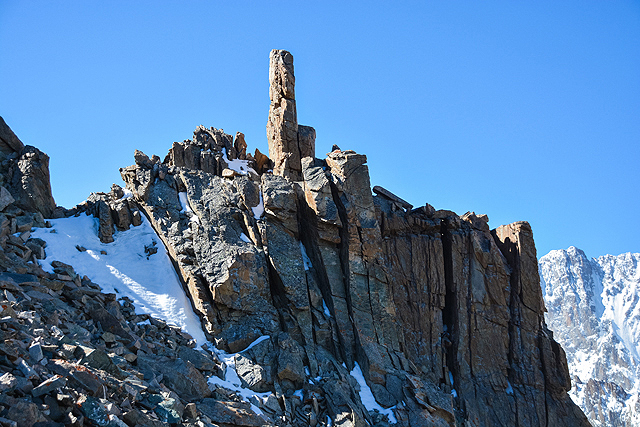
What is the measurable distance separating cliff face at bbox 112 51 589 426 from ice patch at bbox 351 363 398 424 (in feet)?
1.07

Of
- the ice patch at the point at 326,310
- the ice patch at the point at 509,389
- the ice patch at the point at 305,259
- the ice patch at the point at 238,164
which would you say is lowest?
the ice patch at the point at 509,389

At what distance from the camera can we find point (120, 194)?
43.2 metres

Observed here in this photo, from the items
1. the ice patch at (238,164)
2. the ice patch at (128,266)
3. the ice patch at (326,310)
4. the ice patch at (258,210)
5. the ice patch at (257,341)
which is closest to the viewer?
the ice patch at (257,341)

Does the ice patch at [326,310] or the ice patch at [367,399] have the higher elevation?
the ice patch at [326,310]

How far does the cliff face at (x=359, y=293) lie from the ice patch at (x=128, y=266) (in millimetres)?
1030

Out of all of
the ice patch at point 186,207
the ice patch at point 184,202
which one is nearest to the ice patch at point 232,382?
the ice patch at point 186,207

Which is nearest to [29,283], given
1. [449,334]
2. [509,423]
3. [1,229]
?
[1,229]

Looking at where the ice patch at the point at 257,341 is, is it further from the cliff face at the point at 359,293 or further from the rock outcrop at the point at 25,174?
the rock outcrop at the point at 25,174

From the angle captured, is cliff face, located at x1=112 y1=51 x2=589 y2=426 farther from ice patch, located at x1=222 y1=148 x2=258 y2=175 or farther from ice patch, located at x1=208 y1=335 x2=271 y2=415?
ice patch, located at x1=222 y1=148 x2=258 y2=175

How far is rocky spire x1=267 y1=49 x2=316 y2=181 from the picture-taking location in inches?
1955

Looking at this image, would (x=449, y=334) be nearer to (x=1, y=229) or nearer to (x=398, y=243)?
(x=398, y=243)

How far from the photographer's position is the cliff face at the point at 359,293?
3341cm

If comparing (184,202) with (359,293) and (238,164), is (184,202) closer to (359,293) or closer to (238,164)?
(238,164)

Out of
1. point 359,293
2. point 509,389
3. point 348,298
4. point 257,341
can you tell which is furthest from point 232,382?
point 509,389
